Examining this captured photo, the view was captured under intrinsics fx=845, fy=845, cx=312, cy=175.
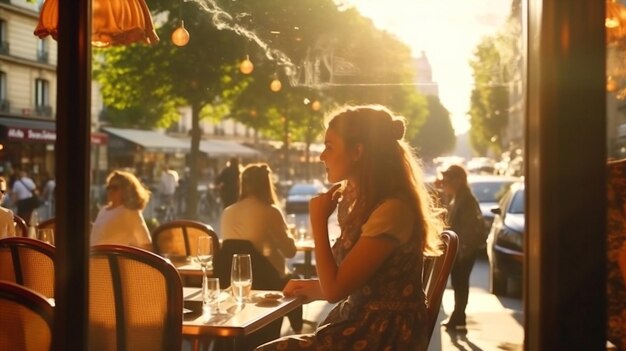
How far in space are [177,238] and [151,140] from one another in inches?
1417

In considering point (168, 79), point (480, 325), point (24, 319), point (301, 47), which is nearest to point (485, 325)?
point (480, 325)

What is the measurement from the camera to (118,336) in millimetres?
3600

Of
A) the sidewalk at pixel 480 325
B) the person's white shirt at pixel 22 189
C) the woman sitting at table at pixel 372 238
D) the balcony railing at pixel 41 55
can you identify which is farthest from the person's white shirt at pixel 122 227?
the balcony railing at pixel 41 55

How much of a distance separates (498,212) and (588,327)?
9.90 meters

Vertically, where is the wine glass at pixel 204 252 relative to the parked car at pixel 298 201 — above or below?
above

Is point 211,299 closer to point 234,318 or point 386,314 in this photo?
point 234,318

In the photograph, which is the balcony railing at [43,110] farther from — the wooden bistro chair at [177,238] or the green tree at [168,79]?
the wooden bistro chair at [177,238]

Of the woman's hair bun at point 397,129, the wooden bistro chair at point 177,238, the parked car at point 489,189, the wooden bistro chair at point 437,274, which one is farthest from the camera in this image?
the parked car at point 489,189

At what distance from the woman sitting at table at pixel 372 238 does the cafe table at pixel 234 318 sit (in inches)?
17.8

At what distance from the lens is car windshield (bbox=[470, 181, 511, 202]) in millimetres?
16156

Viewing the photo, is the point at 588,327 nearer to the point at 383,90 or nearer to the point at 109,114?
the point at 383,90

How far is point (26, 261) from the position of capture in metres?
4.52

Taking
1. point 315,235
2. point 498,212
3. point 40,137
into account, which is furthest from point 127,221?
point 40,137

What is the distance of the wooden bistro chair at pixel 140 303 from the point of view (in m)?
3.57
